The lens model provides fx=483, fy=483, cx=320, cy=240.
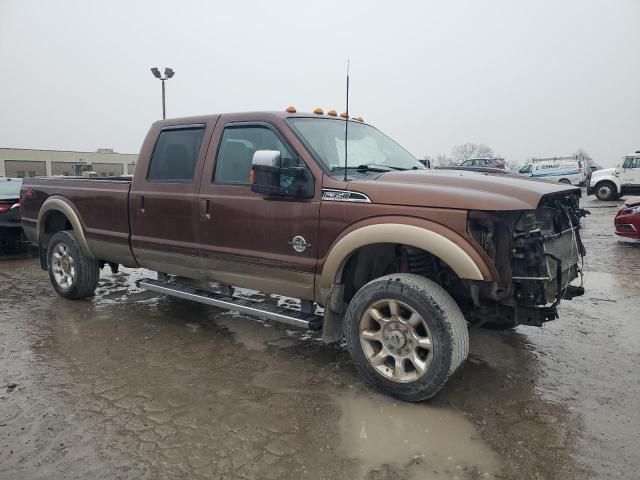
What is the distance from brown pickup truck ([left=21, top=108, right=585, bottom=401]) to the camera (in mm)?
3045

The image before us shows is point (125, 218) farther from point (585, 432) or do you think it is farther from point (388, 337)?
point (585, 432)

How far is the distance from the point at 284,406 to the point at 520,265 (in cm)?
178

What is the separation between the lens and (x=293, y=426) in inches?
115

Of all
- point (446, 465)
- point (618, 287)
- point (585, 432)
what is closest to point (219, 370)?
point (446, 465)

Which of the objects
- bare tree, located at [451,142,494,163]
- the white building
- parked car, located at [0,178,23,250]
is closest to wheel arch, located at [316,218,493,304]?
parked car, located at [0,178,23,250]

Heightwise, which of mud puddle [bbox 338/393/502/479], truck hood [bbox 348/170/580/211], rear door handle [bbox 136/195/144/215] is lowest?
mud puddle [bbox 338/393/502/479]

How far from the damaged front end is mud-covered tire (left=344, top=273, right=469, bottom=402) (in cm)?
26

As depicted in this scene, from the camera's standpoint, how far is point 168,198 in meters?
4.48

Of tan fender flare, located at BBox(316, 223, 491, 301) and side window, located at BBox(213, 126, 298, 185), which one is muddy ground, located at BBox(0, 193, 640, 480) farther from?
side window, located at BBox(213, 126, 298, 185)

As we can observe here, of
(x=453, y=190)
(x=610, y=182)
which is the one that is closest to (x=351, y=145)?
(x=453, y=190)

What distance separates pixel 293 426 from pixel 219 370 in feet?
3.42

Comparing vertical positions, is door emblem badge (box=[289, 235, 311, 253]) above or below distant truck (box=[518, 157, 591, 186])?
below

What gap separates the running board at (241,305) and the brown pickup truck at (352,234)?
16mm

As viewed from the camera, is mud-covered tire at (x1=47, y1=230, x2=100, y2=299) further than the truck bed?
Yes
